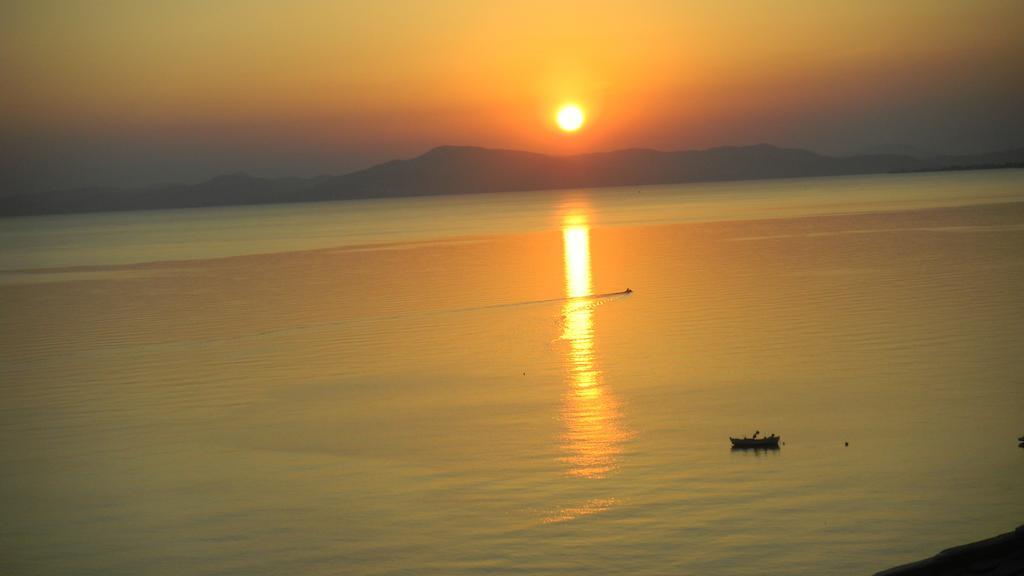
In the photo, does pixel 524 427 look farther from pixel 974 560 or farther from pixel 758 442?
pixel 974 560

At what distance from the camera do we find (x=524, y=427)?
22.8 meters

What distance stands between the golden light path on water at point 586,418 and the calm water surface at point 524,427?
0.28 feet

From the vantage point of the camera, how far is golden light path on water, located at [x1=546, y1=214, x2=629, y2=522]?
1923 cm

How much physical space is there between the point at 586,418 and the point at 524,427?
1456mm

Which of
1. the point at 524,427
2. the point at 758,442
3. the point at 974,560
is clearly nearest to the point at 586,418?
the point at 524,427

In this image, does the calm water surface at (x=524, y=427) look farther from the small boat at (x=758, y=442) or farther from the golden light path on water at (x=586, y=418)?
the small boat at (x=758, y=442)

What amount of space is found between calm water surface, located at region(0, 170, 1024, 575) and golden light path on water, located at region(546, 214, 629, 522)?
9 centimetres

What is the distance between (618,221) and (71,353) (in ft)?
297

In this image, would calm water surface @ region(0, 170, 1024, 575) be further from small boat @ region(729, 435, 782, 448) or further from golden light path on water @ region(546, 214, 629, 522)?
small boat @ region(729, 435, 782, 448)

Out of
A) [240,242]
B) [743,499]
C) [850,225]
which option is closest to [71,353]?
[743,499]

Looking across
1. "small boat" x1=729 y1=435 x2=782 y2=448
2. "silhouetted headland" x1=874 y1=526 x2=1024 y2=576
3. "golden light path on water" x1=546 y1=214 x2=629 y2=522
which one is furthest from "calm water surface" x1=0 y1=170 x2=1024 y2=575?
"silhouetted headland" x1=874 y1=526 x2=1024 y2=576

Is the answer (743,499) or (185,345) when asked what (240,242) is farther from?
(743,499)

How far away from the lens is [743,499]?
17484mm

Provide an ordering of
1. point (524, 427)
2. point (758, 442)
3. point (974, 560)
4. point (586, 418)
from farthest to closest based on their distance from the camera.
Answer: point (586, 418), point (524, 427), point (758, 442), point (974, 560)
